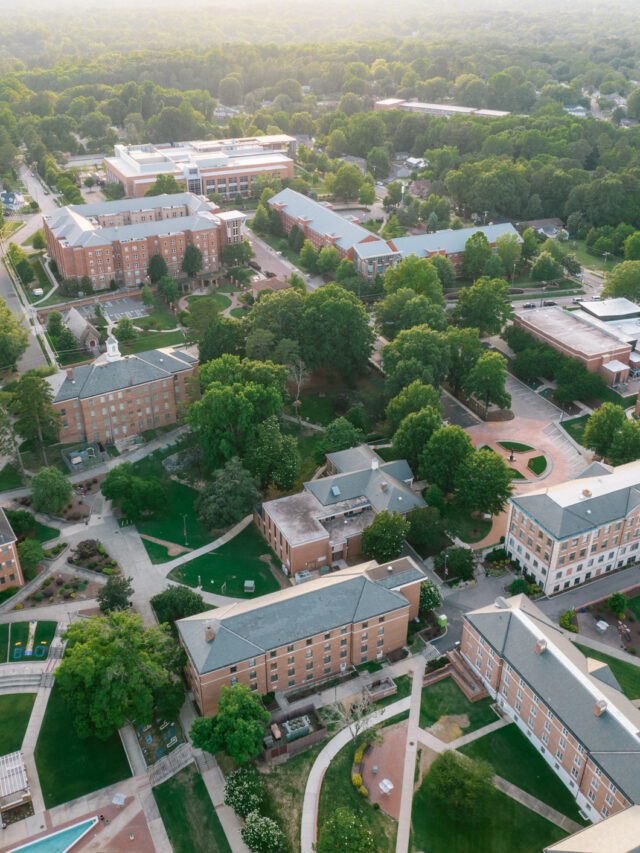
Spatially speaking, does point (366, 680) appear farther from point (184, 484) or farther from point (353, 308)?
→ point (353, 308)

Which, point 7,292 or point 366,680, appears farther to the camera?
point 7,292

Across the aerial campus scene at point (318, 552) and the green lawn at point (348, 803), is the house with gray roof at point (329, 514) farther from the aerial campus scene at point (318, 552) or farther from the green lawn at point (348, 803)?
the green lawn at point (348, 803)

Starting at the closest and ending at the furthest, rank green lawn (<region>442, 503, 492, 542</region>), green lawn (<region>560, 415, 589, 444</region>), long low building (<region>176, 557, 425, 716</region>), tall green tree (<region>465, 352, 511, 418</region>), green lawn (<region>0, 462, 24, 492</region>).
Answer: long low building (<region>176, 557, 425, 716</region>) < green lawn (<region>442, 503, 492, 542</region>) < green lawn (<region>0, 462, 24, 492</region>) < green lawn (<region>560, 415, 589, 444</region>) < tall green tree (<region>465, 352, 511, 418</region>)

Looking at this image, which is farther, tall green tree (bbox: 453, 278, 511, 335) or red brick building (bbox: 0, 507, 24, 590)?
tall green tree (bbox: 453, 278, 511, 335)

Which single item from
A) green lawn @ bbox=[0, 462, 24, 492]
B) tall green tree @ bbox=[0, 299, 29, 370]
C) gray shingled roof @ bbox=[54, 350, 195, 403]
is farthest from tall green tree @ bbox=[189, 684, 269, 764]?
tall green tree @ bbox=[0, 299, 29, 370]

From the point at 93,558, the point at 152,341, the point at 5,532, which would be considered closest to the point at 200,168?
the point at 152,341

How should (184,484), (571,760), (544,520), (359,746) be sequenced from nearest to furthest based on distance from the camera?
(571,760) → (359,746) → (544,520) → (184,484)

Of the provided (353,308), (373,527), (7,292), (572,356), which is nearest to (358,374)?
(353,308)

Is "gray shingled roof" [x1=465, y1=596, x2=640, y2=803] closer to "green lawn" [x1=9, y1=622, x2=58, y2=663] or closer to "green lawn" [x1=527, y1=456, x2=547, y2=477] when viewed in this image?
"green lawn" [x1=527, y1=456, x2=547, y2=477]
